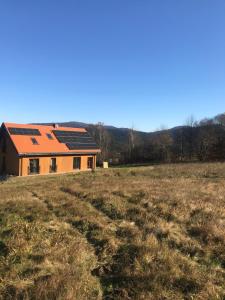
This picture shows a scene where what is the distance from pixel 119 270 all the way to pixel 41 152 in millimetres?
28312

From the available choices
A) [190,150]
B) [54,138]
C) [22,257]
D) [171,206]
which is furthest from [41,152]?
[190,150]

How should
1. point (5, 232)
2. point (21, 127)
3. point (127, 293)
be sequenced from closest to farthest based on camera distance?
point (127, 293) → point (5, 232) → point (21, 127)

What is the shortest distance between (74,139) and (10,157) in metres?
9.23

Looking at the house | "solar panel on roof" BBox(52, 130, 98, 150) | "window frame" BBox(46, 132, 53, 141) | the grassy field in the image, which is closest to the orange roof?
the house

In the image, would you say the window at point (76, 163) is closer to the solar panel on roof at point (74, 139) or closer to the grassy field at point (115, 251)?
the solar panel on roof at point (74, 139)

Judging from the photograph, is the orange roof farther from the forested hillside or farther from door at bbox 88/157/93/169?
the forested hillside

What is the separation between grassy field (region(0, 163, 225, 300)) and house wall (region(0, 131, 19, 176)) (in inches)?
845

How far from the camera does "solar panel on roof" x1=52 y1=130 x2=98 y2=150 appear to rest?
37.5 metres

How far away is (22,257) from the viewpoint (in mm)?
6246

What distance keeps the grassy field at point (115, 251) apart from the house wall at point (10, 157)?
21.5 metres

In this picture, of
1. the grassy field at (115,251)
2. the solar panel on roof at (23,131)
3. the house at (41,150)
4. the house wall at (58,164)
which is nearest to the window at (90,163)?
the house at (41,150)

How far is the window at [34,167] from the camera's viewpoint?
1271 inches

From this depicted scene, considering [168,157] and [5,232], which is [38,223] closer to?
[5,232]

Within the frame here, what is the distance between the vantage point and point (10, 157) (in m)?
32.7
